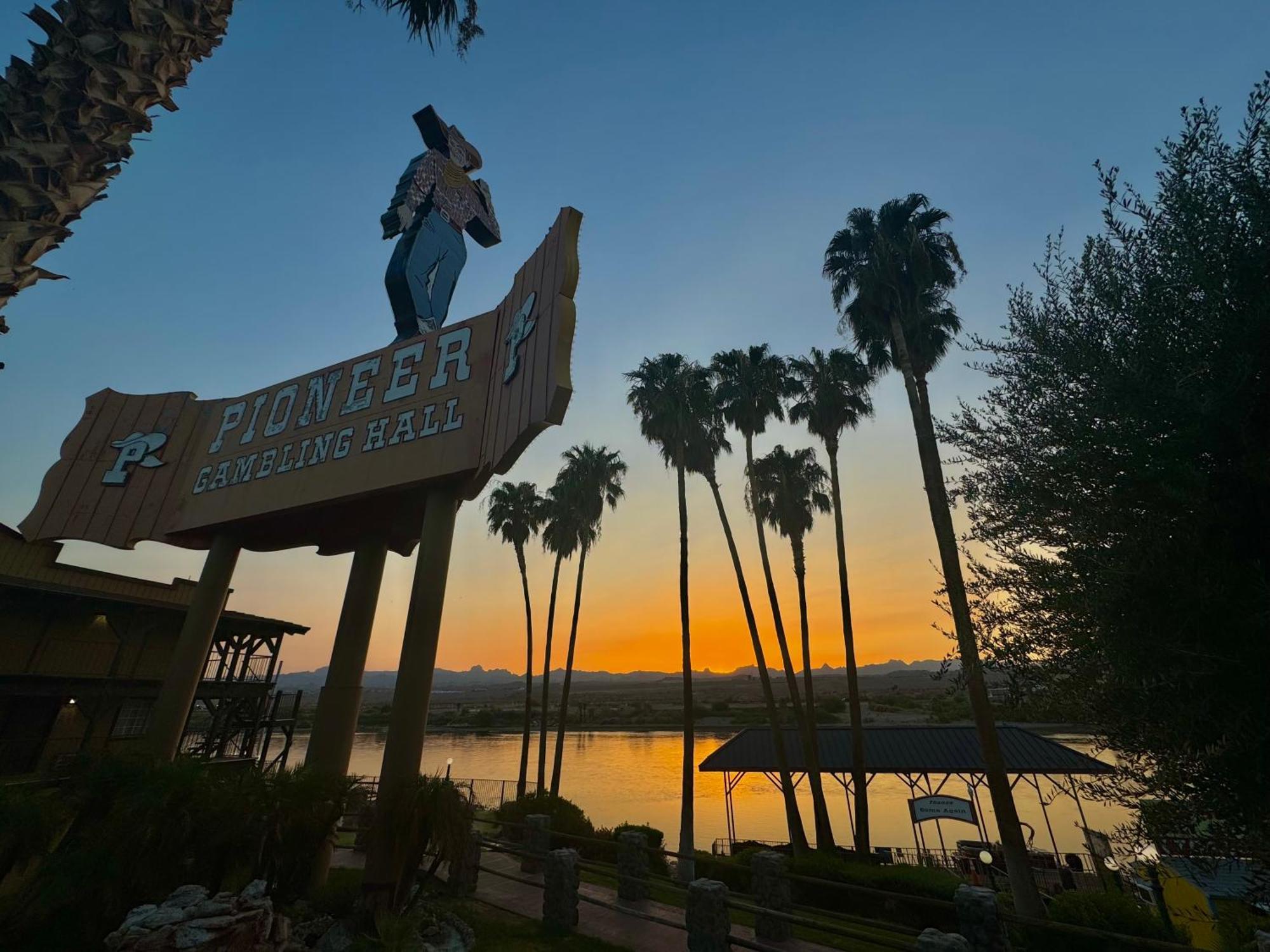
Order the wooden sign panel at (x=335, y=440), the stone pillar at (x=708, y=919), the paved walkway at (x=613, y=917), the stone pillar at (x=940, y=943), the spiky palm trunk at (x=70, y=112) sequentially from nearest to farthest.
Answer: the spiky palm trunk at (x=70, y=112), the stone pillar at (x=940, y=943), the stone pillar at (x=708, y=919), the paved walkway at (x=613, y=917), the wooden sign panel at (x=335, y=440)

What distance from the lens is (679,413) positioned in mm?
24562

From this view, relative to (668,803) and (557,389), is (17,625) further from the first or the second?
(668,803)

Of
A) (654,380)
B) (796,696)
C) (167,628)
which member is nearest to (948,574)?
(796,696)

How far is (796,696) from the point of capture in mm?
22578

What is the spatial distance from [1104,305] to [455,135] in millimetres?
19903

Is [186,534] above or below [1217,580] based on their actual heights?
above

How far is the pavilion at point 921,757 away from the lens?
1998 cm

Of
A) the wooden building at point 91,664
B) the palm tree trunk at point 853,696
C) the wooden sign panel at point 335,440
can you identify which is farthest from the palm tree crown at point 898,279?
the wooden building at point 91,664

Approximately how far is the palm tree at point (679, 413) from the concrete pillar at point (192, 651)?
1570 centimetres

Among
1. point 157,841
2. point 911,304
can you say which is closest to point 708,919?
point 157,841

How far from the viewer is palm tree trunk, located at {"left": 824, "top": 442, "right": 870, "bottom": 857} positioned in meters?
18.6

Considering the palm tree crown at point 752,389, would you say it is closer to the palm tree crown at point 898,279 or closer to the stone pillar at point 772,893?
the palm tree crown at point 898,279

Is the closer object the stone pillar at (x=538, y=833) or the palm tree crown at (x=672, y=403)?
the stone pillar at (x=538, y=833)

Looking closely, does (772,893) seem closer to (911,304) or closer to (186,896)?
(186,896)
